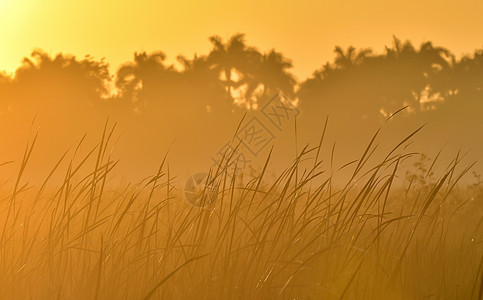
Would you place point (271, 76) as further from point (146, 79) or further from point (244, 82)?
point (146, 79)

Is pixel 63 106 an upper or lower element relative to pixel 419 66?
lower

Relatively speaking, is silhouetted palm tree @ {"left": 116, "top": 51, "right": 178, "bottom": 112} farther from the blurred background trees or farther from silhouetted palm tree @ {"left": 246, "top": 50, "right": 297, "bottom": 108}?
silhouetted palm tree @ {"left": 246, "top": 50, "right": 297, "bottom": 108}

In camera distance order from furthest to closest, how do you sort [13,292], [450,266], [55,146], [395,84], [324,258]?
1. [395,84]
2. [55,146]
3. [450,266]
4. [324,258]
5. [13,292]

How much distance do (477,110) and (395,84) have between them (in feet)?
17.9

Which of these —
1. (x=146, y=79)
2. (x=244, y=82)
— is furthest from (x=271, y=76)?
(x=146, y=79)

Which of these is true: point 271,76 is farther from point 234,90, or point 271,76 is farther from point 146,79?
point 146,79

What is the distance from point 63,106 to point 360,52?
1857 centimetres

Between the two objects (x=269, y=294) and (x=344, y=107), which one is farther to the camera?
(x=344, y=107)

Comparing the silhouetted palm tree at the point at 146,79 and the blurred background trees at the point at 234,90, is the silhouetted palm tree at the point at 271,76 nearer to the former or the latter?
the blurred background trees at the point at 234,90

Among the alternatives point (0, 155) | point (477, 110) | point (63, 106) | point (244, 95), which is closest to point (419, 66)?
point (477, 110)

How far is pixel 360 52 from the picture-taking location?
42.0m

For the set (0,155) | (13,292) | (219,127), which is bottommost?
(13,292)

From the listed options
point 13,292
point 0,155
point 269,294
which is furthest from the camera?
point 0,155

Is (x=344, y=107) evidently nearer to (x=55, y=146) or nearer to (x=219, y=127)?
(x=219, y=127)
